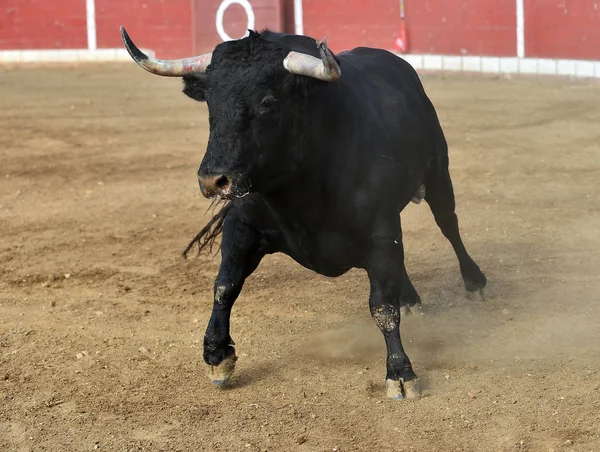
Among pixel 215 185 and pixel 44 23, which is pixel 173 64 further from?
pixel 44 23

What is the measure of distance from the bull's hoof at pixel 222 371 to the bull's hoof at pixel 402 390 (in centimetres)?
61

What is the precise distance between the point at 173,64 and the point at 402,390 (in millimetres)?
1457

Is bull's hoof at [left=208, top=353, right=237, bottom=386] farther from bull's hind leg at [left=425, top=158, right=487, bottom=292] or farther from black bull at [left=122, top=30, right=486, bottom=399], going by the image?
bull's hind leg at [left=425, top=158, right=487, bottom=292]

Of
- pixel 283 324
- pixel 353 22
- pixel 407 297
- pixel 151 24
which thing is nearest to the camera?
pixel 283 324

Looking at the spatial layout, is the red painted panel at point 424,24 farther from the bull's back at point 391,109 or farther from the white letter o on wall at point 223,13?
the bull's back at point 391,109

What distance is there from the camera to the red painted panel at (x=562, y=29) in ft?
35.3

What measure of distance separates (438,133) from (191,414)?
177 cm

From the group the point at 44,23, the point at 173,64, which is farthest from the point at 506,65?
the point at 173,64

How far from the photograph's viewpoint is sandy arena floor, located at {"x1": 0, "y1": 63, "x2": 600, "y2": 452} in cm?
355

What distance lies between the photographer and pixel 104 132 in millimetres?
9258

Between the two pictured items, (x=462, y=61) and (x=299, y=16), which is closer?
(x=462, y=61)

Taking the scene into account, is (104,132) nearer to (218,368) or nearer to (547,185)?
(547,185)

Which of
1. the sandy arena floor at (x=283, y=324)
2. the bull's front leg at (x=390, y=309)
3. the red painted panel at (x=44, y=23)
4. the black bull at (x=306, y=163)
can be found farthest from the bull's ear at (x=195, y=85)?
the red painted panel at (x=44, y=23)

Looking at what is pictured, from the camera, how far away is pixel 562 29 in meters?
11.0
